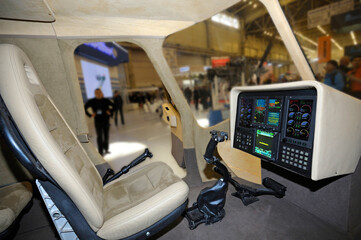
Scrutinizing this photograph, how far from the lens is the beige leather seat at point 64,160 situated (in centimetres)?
75

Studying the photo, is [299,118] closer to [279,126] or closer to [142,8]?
[279,126]

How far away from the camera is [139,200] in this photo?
116 centimetres

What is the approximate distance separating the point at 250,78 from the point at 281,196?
624 centimetres

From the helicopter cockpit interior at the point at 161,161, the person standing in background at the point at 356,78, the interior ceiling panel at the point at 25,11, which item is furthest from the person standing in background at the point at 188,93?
the interior ceiling panel at the point at 25,11

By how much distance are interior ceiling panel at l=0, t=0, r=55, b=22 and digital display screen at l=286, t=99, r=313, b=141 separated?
174 centimetres

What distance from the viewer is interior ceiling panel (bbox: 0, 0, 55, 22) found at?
1.15 meters

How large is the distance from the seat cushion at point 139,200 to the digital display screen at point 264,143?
64cm

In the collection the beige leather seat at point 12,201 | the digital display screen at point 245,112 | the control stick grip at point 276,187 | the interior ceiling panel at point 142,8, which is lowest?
the control stick grip at point 276,187

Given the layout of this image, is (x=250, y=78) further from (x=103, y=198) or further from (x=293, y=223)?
(x=103, y=198)

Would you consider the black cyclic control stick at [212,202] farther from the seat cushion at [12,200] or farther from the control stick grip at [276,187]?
the seat cushion at [12,200]

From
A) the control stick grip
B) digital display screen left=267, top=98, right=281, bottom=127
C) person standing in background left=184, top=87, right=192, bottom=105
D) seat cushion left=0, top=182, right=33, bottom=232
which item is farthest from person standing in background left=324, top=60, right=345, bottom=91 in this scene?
person standing in background left=184, top=87, right=192, bottom=105

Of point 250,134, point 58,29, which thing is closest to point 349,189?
point 250,134

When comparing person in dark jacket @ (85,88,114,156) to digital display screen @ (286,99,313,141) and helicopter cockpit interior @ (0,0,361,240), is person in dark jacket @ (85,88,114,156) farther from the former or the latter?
digital display screen @ (286,99,313,141)

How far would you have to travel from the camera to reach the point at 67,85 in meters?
1.71
